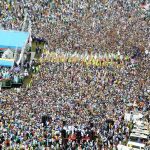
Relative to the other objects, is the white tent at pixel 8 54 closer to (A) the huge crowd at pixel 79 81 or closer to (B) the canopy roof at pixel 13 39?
(B) the canopy roof at pixel 13 39

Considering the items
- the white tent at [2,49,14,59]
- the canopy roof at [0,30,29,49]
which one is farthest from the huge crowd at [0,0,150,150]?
the white tent at [2,49,14,59]

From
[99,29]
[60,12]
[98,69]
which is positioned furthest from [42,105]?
[60,12]

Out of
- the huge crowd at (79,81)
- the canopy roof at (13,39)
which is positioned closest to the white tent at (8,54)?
the canopy roof at (13,39)

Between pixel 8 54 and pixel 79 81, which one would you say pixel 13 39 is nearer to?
pixel 8 54

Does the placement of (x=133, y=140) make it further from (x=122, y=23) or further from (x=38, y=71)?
(x=122, y=23)

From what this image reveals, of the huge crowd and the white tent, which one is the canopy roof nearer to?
the white tent
